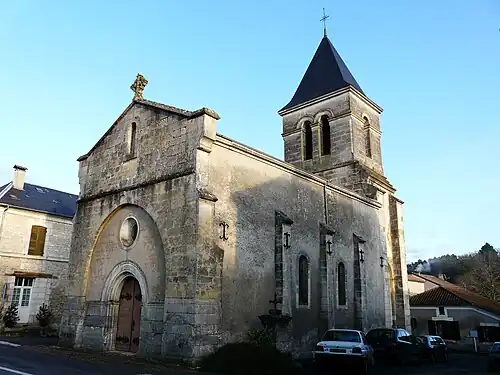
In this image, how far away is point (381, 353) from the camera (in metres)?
15.0

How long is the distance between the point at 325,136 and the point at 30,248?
18.2 meters

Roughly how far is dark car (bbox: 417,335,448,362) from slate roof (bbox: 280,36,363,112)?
14345 millimetres

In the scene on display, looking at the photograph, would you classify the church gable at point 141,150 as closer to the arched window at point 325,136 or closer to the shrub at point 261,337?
the shrub at point 261,337

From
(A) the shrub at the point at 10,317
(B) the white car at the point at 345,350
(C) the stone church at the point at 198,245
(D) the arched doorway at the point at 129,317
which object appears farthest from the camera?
(A) the shrub at the point at 10,317

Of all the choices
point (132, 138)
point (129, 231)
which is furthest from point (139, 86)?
point (129, 231)

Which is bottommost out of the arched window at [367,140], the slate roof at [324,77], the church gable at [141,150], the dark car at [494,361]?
the dark car at [494,361]

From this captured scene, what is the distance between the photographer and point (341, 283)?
17.4m

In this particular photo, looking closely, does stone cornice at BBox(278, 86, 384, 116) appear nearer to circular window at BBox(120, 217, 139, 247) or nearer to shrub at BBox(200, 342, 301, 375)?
circular window at BBox(120, 217, 139, 247)

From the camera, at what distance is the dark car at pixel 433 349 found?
657 inches

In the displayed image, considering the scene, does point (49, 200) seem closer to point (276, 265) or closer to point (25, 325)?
point (25, 325)

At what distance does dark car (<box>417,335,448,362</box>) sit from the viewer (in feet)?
54.7

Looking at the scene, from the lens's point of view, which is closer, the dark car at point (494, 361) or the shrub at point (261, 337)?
the shrub at point (261, 337)

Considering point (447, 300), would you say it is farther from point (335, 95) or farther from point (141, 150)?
point (141, 150)

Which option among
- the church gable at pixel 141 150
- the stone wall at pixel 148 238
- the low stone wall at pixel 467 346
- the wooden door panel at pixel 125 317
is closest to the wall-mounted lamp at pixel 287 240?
the stone wall at pixel 148 238
